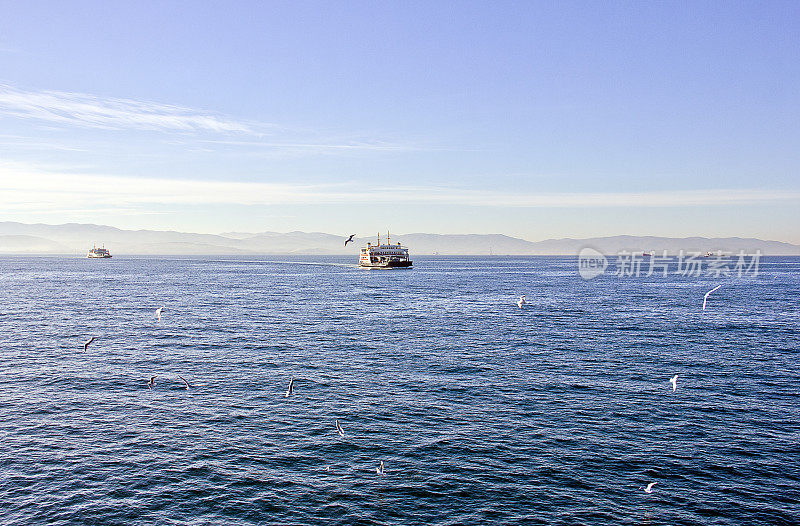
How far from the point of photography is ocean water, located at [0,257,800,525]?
25781mm

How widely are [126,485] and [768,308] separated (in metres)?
111

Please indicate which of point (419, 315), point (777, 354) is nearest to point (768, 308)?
point (777, 354)

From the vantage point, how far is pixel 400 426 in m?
35.6

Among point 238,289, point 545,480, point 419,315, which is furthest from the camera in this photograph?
point 238,289

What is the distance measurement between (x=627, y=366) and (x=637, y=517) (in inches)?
1195

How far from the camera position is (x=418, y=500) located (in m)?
26.1

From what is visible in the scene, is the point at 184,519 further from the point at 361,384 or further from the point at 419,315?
the point at 419,315

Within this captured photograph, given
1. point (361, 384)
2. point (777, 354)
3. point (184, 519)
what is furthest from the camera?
point (777, 354)

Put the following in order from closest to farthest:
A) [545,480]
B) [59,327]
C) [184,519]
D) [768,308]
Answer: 1. [184,519]
2. [545,480]
3. [59,327]
4. [768,308]

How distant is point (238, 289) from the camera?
145000 millimetres

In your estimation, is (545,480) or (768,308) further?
(768,308)

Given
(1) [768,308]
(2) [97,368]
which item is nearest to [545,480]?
(2) [97,368]

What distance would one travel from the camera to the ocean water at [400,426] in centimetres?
2578

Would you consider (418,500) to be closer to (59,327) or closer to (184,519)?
(184,519)
